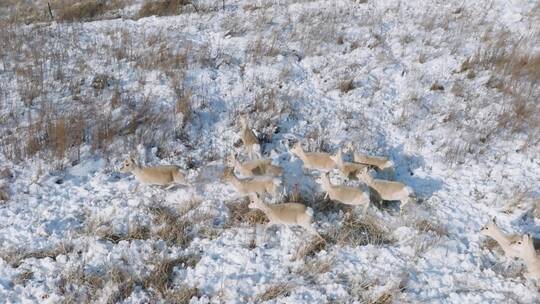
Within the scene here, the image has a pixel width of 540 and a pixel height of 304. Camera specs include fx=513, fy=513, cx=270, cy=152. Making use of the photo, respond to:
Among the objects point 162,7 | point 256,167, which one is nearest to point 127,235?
point 256,167

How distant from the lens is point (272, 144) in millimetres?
7668

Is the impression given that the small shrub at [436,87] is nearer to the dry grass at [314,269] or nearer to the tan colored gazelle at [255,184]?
the tan colored gazelle at [255,184]

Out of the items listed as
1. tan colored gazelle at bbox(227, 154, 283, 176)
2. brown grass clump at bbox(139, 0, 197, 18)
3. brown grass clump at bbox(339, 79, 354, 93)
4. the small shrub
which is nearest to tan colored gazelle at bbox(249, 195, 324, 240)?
tan colored gazelle at bbox(227, 154, 283, 176)

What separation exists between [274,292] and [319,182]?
1675 mm

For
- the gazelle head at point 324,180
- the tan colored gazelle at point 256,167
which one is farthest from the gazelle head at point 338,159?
the tan colored gazelle at point 256,167

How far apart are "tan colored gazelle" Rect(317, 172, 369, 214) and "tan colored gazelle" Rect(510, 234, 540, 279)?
5.40ft

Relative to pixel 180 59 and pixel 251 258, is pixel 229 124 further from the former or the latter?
pixel 251 258

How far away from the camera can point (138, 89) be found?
865 centimetres

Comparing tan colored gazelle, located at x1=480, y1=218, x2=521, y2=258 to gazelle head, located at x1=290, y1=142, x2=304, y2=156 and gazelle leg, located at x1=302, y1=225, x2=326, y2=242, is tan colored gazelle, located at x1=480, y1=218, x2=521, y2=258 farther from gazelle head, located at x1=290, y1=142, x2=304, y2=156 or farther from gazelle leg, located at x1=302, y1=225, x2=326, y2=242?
gazelle head, located at x1=290, y1=142, x2=304, y2=156

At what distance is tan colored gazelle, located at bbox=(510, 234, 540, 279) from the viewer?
5.20 metres

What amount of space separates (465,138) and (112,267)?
17.7ft

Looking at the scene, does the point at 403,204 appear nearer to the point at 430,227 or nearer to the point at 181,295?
the point at 430,227

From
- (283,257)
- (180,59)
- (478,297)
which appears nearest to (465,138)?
(478,297)

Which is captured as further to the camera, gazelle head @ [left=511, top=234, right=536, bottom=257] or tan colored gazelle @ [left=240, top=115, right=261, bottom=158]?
tan colored gazelle @ [left=240, top=115, right=261, bottom=158]
